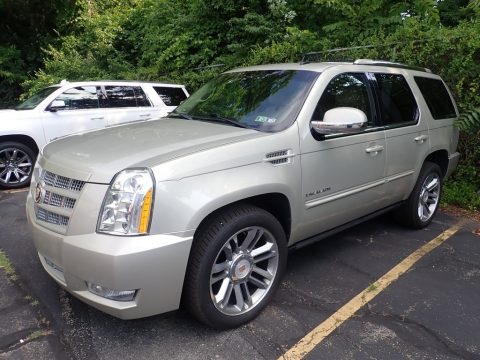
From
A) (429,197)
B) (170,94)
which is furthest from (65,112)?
(429,197)

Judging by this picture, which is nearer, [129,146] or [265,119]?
[129,146]

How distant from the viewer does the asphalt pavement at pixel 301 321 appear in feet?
9.14

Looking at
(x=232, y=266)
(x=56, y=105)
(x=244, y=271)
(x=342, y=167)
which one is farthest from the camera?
(x=56, y=105)

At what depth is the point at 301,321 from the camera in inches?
123

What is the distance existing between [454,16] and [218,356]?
9829mm

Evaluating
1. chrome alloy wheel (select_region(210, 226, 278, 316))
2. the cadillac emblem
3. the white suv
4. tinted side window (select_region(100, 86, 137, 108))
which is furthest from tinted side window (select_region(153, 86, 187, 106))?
chrome alloy wheel (select_region(210, 226, 278, 316))

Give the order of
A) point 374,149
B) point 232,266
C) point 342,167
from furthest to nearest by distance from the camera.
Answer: point 374,149
point 342,167
point 232,266

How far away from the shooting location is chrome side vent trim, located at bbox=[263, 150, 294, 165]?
3.07 meters

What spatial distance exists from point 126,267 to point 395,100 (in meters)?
3.15

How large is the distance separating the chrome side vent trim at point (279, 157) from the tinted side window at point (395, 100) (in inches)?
55.2

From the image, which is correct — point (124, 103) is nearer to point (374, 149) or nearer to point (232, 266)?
point (374, 149)

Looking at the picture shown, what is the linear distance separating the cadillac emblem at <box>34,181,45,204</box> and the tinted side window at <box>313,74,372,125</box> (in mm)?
2064

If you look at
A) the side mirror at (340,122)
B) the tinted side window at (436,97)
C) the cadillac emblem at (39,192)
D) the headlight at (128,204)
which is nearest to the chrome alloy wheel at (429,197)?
the tinted side window at (436,97)

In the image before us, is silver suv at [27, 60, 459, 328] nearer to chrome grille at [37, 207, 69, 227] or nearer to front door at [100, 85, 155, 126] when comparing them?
chrome grille at [37, 207, 69, 227]
